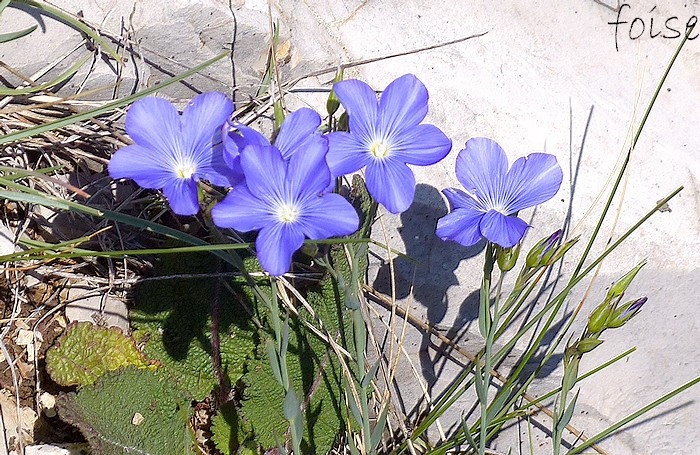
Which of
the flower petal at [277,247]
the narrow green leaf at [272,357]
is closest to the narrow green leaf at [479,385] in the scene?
the narrow green leaf at [272,357]

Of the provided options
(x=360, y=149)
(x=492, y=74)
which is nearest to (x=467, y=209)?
(x=360, y=149)

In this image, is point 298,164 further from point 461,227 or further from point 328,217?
point 461,227

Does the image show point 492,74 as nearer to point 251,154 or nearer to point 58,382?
point 251,154

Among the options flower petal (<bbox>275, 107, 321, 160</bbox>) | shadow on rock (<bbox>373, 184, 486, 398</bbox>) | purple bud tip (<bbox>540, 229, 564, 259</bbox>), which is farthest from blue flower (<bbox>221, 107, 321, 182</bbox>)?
shadow on rock (<bbox>373, 184, 486, 398</bbox>)

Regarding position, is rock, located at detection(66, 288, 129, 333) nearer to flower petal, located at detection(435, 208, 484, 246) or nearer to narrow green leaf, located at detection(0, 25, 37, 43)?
narrow green leaf, located at detection(0, 25, 37, 43)

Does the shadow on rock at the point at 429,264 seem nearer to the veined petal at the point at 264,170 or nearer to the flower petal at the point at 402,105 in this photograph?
the flower petal at the point at 402,105

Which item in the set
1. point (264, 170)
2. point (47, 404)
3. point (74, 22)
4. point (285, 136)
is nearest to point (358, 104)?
point (285, 136)

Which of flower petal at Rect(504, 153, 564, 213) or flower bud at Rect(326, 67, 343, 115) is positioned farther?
flower petal at Rect(504, 153, 564, 213)
